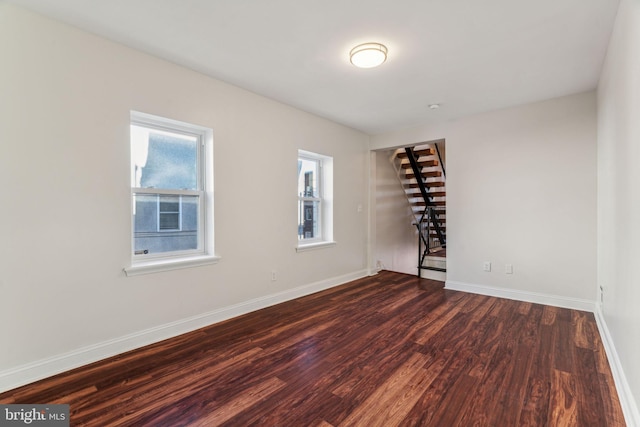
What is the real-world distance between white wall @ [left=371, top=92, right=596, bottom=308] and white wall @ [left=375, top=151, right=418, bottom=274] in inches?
54.4

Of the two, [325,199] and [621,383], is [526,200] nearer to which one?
[621,383]

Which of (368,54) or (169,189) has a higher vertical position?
(368,54)

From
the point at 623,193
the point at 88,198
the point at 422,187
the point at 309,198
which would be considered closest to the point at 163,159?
Answer: the point at 88,198

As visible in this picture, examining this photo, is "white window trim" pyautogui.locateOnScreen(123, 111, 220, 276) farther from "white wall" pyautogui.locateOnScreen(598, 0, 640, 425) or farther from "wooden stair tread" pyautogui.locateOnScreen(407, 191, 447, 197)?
"wooden stair tread" pyautogui.locateOnScreen(407, 191, 447, 197)

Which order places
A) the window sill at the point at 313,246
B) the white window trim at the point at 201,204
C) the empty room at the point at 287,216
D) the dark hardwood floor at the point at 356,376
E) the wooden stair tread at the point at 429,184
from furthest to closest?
the wooden stair tread at the point at 429,184 → the window sill at the point at 313,246 → the white window trim at the point at 201,204 → the empty room at the point at 287,216 → the dark hardwood floor at the point at 356,376

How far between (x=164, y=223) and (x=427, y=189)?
218 inches

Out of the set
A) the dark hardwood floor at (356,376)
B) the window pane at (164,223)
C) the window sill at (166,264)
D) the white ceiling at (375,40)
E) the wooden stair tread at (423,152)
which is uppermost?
the white ceiling at (375,40)

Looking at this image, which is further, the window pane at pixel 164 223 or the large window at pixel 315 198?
the large window at pixel 315 198

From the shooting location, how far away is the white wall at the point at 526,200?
338cm

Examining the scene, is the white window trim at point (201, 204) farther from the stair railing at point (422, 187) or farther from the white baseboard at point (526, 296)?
the stair railing at point (422, 187)

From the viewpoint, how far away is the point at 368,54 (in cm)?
242

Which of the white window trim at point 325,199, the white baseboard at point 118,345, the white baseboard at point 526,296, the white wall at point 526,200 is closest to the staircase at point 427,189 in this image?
the white baseboard at point 526,296

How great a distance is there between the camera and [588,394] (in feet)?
6.00

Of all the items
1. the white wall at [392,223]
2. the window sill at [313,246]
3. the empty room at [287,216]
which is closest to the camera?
the empty room at [287,216]
